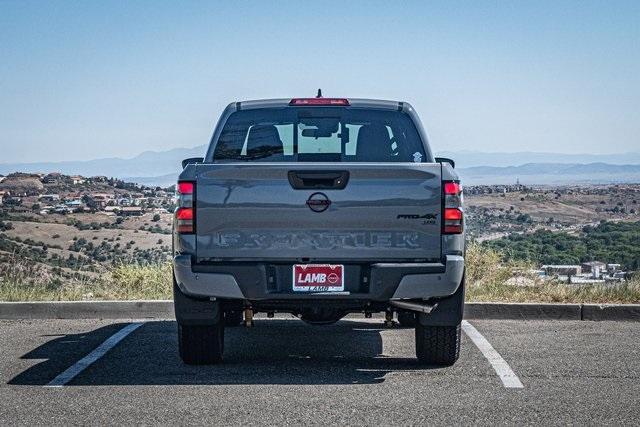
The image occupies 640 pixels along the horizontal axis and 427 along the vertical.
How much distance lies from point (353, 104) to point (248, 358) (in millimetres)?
2280

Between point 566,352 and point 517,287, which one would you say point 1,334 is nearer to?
point 566,352

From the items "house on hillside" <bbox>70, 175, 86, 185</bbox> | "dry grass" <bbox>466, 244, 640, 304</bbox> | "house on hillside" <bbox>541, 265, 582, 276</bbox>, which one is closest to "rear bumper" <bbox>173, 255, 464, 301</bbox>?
"dry grass" <bbox>466, 244, 640, 304</bbox>

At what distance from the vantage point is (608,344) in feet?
31.5

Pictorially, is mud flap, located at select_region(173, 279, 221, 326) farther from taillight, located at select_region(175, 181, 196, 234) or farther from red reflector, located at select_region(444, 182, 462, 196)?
red reflector, located at select_region(444, 182, 462, 196)

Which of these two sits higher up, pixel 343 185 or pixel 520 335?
pixel 343 185

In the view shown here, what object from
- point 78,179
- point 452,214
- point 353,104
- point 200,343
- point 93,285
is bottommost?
point 78,179

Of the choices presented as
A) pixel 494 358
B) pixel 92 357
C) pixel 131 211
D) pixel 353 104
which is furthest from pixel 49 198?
pixel 494 358

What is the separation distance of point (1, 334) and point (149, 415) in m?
4.26

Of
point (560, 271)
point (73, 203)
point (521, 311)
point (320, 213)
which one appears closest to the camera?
point (320, 213)

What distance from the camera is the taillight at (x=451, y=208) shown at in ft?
25.2

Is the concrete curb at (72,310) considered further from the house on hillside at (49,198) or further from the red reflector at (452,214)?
the house on hillside at (49,198)

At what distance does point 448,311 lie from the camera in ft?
26.2

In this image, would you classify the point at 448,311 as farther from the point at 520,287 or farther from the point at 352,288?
the point at 520,287

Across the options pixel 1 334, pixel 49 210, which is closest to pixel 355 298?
pixel 1 334
